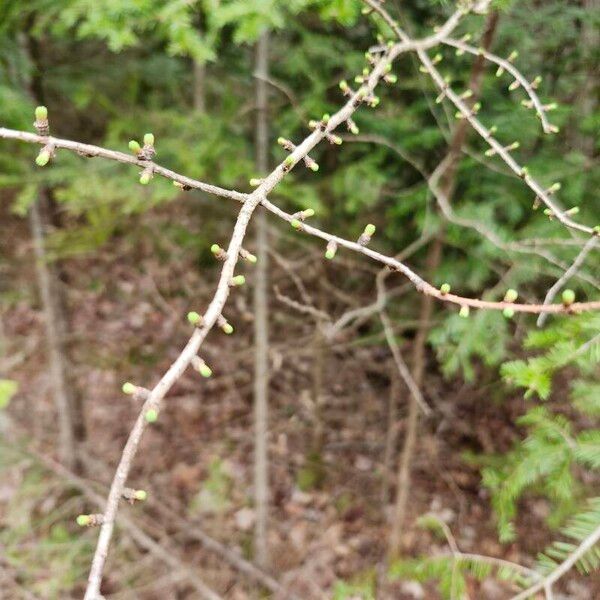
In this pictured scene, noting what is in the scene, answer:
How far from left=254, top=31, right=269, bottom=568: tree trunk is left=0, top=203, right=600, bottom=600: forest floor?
0.87 feet

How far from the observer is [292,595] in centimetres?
520

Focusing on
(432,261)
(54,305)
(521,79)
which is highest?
(521,79)

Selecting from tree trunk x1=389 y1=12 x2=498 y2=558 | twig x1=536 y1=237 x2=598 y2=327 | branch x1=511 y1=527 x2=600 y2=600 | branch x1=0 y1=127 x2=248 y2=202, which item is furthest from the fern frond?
tree trunk x1=389 y1=12 x2=498 y2=558

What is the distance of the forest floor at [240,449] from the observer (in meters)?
5.37

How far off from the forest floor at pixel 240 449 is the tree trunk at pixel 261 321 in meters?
0.27

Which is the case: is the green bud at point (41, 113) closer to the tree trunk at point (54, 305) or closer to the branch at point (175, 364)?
the branch at point (175, 364)

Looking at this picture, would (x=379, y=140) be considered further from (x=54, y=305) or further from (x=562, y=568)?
(x=54, y=305)

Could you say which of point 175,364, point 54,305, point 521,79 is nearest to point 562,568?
point 175,364

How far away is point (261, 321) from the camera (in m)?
4.83

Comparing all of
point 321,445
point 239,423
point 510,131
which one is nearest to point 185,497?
point 239,423

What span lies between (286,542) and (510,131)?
15.5 ft

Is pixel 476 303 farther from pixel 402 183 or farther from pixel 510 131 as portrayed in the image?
pixel 402 183

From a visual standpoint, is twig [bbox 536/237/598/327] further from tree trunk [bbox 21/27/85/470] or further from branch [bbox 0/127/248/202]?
tree trunk [bbox 21/27/85/470]

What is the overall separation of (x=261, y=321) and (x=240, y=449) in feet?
8.42
